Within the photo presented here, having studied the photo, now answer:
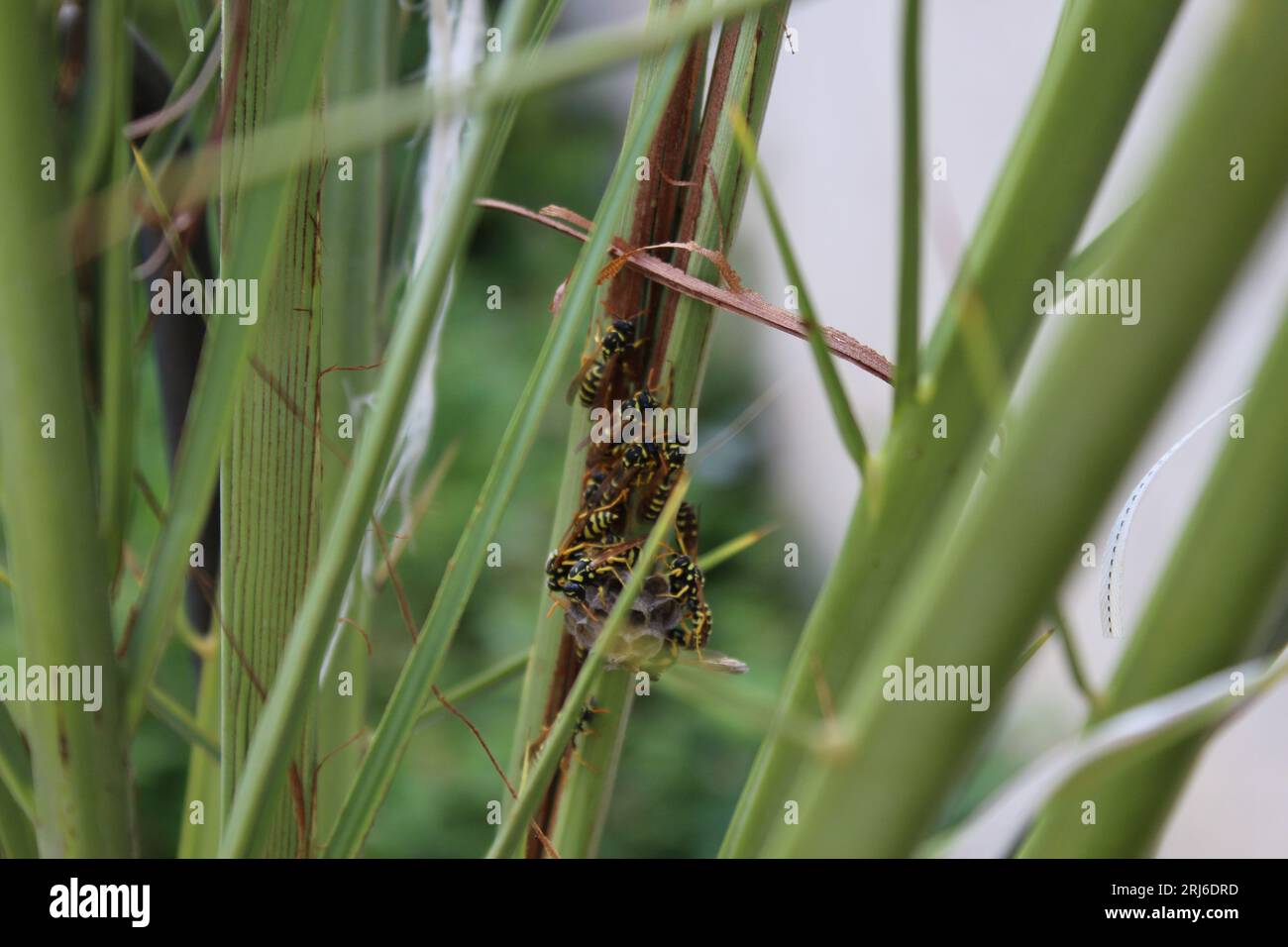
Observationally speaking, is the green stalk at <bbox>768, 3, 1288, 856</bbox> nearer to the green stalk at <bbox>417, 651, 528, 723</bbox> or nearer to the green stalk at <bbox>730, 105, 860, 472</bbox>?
the green stalk at <bbox>730, 105, 860, 472</bbox>

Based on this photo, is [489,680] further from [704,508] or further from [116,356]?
[704,508]

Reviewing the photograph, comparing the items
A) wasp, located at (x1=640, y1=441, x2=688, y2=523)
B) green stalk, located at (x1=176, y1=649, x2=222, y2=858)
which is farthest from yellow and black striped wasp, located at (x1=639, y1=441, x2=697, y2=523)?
green stalk, located at (x1=176, y1=649, x2=222, y2=858)

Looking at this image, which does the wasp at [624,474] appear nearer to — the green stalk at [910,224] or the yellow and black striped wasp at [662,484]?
the yellow and black striped wasp at [662,484]

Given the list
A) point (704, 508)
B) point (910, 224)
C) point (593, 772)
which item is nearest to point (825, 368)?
point (910, 224)

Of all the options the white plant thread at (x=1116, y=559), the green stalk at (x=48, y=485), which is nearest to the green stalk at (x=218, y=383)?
the green stalk at (x=48, y=485)

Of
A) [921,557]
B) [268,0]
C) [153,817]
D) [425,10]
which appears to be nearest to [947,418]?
[921,557]
